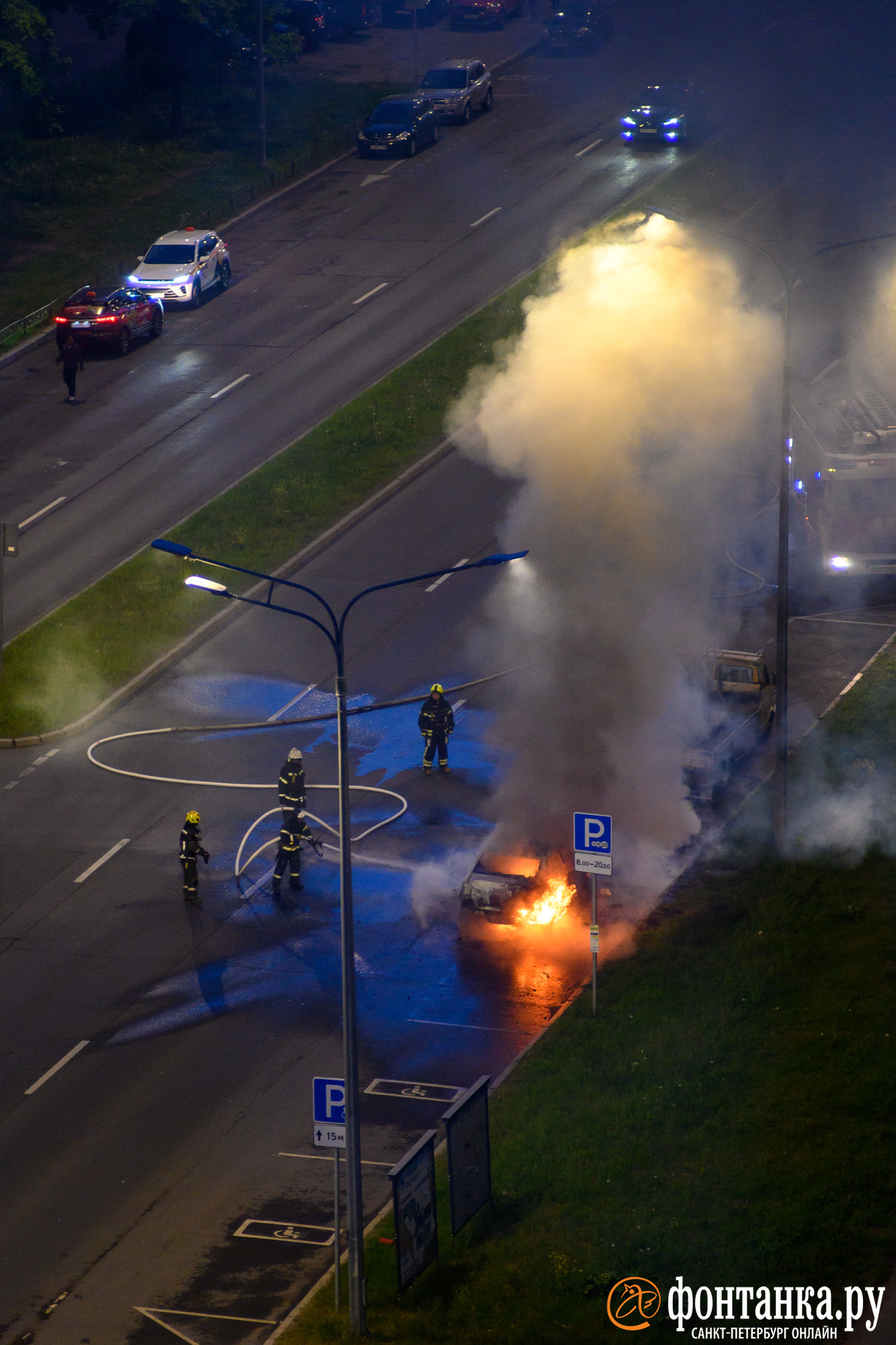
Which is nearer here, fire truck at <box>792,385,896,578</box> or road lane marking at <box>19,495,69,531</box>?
fire truck at <box>792,385,896,578</box>

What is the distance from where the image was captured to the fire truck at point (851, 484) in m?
39.0

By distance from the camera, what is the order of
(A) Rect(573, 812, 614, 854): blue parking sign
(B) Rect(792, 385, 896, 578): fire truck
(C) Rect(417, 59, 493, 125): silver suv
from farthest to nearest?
(C) Rect(417, 59, 493, 125): silver suv < (B) Rect(792, 385, 896, 578): fire truck < (A) Rect(573, 812, 614, 854): blue parking sign

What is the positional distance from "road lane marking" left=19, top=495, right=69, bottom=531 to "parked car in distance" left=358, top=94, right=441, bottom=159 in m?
26.4

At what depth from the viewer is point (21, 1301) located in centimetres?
1778

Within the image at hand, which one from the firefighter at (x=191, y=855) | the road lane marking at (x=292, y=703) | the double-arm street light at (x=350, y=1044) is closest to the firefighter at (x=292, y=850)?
the firefighter at (x=191, y=855)

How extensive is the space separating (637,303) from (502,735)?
28.0 ft

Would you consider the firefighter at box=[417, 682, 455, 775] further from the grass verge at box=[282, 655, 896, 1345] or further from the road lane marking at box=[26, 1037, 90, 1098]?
the road lane marking at box=[26, 1037, 90, 1098]

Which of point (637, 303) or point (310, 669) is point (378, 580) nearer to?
point (310, 669)

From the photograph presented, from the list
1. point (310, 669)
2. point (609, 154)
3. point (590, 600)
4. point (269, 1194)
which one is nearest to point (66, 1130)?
point (269, 1194)

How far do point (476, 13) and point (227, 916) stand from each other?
62269 mm

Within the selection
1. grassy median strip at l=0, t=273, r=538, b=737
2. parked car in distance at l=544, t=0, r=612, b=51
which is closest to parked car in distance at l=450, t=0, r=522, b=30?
parked car in distance at l=544, t=0, r=612, b=51

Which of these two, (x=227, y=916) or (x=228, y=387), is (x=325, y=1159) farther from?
(x=228, y=387)

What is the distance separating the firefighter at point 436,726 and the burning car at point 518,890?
551cm

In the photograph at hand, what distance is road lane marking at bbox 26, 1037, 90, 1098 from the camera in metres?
21.8
